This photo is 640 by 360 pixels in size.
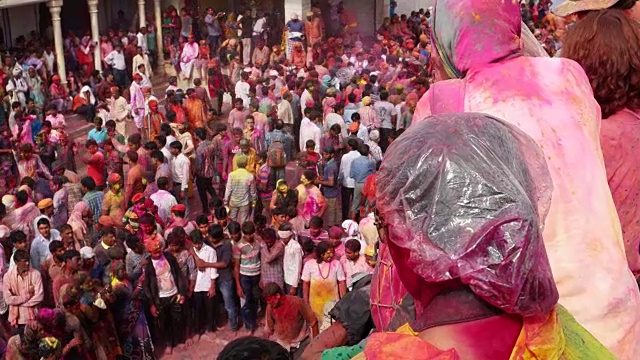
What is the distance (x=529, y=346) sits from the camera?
153 cm

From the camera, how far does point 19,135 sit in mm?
12727

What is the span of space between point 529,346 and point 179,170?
31.9ft

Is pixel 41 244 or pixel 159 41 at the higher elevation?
pixel 159 41

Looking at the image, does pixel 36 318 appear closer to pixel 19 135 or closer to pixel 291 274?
pixel 291 274

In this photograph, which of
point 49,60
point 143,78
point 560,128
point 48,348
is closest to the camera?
point 560,128

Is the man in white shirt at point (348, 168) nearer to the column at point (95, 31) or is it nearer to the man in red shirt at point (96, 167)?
the man in red shirt at point (96, 167)

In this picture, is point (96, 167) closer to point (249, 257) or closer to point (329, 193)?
point (329, 193)

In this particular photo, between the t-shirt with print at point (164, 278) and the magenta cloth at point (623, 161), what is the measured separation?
6213 mm

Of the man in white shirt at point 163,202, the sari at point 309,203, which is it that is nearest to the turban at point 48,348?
the man in white shirt at point 163,202

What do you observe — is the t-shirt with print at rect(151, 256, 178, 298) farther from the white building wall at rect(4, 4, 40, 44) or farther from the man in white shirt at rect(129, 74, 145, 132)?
the white building wall at rect(4, 4, 40, 44)

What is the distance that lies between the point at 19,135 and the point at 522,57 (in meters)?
11.6

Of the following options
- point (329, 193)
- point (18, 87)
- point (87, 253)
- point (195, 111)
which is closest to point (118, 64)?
point (18, 87)

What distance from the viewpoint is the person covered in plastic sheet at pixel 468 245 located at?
1.49 m

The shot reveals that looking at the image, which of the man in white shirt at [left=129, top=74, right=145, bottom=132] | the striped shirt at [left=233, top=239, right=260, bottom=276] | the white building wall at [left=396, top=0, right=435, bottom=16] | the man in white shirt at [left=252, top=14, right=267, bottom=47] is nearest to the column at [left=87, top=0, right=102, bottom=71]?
the man in white shirt at [left=129, top=74, right=145, bottom=132]
